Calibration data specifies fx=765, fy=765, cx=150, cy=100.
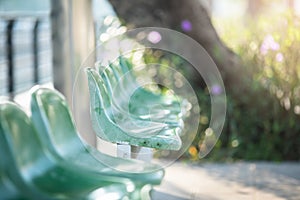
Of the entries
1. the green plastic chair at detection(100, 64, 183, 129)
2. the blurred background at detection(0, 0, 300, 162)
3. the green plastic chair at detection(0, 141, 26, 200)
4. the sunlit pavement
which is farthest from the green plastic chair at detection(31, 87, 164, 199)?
the blurred background at detection(0, 0, 300, 162)

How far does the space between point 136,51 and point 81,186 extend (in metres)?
3.65

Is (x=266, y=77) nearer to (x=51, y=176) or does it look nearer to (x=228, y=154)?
(x=228, y=154)

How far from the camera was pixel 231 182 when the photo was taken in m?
6.02

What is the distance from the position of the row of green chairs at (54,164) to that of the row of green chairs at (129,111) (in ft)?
0.61

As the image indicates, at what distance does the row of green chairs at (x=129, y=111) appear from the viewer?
13.2 feet

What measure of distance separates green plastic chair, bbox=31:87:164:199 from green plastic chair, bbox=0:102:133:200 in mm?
73

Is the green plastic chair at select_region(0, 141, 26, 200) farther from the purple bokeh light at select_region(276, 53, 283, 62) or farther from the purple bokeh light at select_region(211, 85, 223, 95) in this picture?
→ the purple bokeh light at select_region(276, 53, 283, 62)

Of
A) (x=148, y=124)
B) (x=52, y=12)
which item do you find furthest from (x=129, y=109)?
(x=52, y=12)

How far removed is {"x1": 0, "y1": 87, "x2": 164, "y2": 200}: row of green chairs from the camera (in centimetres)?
302

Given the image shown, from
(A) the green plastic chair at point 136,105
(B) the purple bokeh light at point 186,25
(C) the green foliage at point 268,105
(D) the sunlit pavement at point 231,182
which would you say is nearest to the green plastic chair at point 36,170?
(A) the green plastic chair at point 136,105

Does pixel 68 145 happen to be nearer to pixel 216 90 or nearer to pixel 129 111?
pixel 129 111

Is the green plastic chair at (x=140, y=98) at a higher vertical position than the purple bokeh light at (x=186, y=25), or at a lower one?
lower

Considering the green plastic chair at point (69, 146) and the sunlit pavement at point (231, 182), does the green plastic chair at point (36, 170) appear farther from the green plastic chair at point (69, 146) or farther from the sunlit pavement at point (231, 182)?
the sunlit pavement at point (231, 182)

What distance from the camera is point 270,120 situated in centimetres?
706
